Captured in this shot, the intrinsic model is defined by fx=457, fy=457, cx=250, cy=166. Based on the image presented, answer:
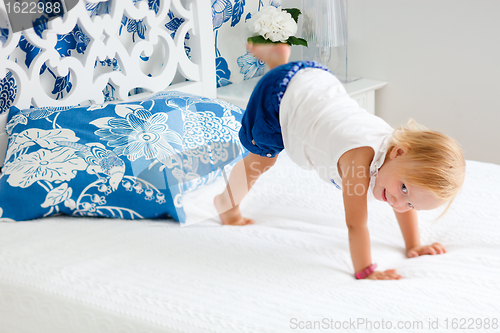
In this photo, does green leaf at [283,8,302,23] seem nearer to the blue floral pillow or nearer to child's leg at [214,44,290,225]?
child's leg at [214,44,290,225]

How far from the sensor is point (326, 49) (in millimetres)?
2219

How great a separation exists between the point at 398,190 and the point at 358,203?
Answer: 96 mm

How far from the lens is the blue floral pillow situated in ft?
4.13

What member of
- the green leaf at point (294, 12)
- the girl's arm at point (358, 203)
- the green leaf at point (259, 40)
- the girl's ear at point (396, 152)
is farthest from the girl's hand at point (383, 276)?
the green leaf at point (294, 12)

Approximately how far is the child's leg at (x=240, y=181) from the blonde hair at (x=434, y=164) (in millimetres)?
470

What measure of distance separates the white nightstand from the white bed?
2.59 feet

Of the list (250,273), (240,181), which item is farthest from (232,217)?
(250,273)

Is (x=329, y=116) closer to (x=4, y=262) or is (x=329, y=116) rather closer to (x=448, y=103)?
(x=4, y=262)

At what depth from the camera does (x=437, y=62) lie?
2.14 m

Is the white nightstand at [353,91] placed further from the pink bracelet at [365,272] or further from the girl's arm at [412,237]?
the pink bracelet at [365,272]

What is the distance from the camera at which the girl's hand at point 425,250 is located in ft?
3.67

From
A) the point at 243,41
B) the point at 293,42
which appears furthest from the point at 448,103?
the point at 243,41

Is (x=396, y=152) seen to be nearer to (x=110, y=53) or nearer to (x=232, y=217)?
(x=232, y=217)

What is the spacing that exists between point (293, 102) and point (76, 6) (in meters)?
0.82
